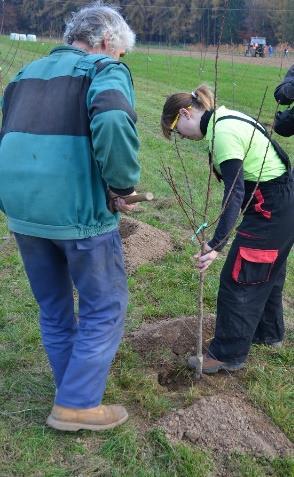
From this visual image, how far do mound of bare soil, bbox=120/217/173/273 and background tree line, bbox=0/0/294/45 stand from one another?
23.6 m

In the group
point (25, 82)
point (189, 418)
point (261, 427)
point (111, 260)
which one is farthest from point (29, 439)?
point (25, 82)

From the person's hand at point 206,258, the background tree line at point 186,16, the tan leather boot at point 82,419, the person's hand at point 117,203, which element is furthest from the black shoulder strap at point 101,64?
the background tree line at point 186,16

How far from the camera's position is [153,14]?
46.0 meters

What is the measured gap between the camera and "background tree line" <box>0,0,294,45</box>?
3070 cm

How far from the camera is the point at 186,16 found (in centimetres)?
3800

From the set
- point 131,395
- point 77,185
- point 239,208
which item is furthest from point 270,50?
point 77,185

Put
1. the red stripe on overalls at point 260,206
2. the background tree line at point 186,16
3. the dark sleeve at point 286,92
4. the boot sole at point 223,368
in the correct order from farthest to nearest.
→ the background tree line at point 186,16, the dark sleeve at point 286,92, the boot sole at point 223,368, the red stripe on overalls at point 260,206

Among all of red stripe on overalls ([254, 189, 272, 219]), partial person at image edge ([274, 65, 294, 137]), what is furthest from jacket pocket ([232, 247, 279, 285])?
partial person at image edge ([274, 65, 294, 137])

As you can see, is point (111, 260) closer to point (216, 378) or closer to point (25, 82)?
point (25, 82)

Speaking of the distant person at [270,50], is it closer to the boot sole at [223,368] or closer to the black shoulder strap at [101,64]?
the boot sole at [223,368]

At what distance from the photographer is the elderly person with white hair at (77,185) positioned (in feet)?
7.62

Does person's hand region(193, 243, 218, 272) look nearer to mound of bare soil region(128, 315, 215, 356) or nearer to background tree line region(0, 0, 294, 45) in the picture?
mound of bare soil region(128, 315, 215, 356)

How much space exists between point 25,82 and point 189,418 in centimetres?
182

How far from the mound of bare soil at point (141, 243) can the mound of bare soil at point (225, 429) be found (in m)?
2.11
